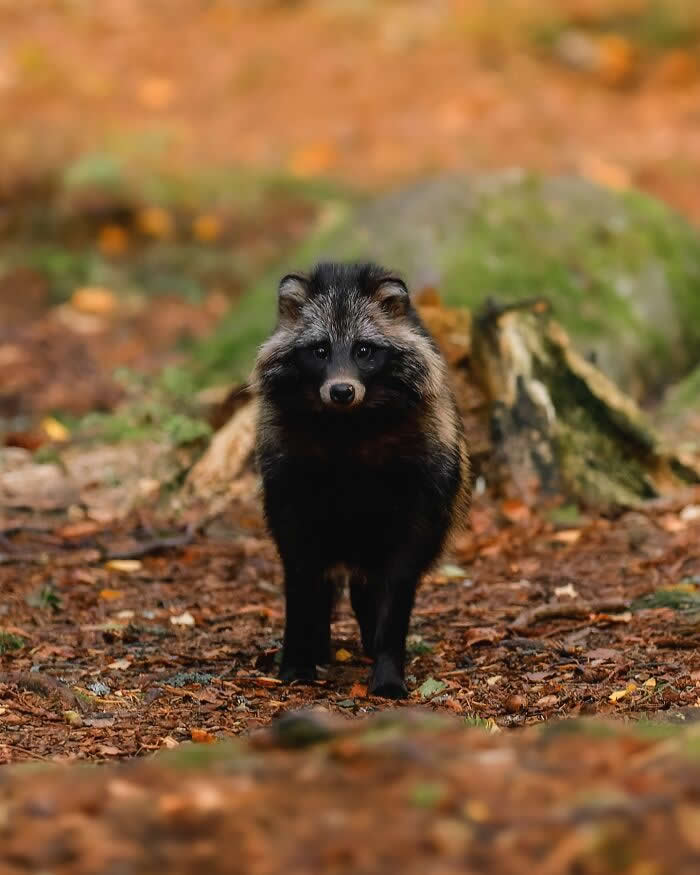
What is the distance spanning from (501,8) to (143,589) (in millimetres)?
13424

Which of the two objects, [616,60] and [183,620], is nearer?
[183,620]

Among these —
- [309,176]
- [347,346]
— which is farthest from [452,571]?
[309,176]

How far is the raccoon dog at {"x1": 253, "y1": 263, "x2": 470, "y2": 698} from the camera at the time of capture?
6.31 metres

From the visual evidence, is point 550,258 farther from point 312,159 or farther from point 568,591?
point 312,159

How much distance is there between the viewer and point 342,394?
240 inches

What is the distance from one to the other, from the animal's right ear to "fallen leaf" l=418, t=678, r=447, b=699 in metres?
1.71

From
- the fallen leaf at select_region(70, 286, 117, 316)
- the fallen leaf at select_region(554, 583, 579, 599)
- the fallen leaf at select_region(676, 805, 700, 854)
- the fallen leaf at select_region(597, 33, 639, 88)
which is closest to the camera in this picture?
the fallen leaf at select_region(676, 805, 700, 854)

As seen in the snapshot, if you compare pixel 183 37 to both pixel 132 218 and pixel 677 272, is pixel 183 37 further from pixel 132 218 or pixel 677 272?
pixel 677 272

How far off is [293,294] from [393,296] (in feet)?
1.48

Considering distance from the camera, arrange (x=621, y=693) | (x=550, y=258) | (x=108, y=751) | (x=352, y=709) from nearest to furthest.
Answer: (x=108, y=751), (x=621, y=693), (x=352, y=709), (x=550, y=258)

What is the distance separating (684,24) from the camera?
1898 centimetres

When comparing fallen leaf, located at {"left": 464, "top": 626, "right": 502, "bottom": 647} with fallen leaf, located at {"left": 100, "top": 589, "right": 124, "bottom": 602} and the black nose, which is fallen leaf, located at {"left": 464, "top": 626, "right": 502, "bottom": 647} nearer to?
the black nose

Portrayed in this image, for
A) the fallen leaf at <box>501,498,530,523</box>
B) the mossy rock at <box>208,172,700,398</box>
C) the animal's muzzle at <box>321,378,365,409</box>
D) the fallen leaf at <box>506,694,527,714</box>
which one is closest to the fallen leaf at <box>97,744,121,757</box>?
the fallen leaf at <box>506,694,527,714</box>

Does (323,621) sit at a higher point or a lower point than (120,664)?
higher
